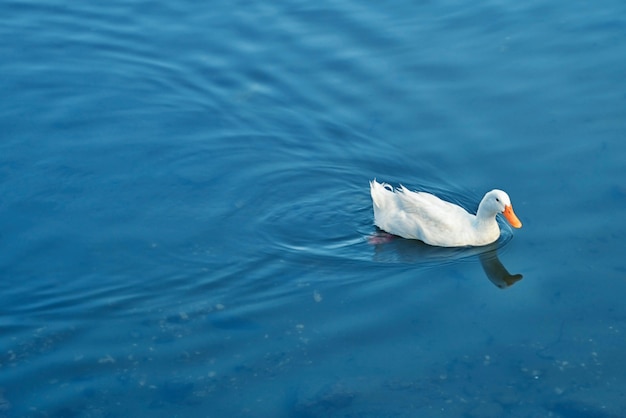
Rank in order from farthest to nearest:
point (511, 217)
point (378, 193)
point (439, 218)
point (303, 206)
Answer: point (303, 206), point (378, 193), point (439, 218), point (511, 217)

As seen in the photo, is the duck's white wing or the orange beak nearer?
the orange beak

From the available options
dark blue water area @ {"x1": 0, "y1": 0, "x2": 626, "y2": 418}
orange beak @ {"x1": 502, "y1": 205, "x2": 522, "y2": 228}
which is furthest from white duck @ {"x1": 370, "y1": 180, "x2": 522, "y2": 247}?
dark blue water area @ {"x1": 0, "y1": 0, "x2": 626, "y2": 418}

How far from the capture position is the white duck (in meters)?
11.3

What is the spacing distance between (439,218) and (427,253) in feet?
1.38

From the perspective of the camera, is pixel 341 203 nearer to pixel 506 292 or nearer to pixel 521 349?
pixel 506 292

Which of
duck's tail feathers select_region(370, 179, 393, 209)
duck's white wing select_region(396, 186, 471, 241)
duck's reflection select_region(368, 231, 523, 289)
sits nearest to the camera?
duck's reflection select_region(368, 231, 523, 289)

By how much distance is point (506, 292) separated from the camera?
10773mm

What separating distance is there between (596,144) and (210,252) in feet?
17.0

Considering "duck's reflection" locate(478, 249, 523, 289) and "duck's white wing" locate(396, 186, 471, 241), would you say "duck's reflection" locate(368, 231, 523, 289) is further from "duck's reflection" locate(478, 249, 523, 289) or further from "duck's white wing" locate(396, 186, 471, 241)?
"duck's white wing" locate(396, 186, 471, 241)

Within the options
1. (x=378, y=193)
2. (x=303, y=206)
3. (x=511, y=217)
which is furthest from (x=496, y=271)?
(x=303, y=206)

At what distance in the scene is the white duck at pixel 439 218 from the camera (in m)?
11.3

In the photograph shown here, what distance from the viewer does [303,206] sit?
12094 mm

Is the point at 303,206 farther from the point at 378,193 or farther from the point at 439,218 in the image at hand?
the point at 439,218

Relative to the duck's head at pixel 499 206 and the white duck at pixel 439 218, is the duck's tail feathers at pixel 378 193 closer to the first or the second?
the white duck at pixel 439 218
